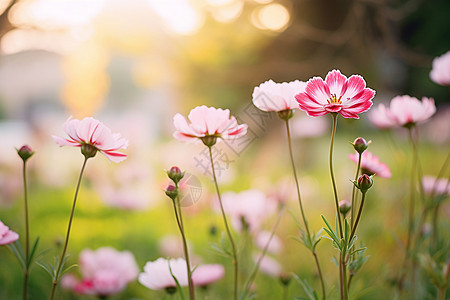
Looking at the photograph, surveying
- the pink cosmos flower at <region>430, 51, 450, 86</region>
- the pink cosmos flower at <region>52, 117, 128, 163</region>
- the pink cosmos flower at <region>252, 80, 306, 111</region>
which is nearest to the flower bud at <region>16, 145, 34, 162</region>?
the pink cosmos flower at <region>52, 117, 128, 163</region>

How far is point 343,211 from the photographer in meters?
0.52

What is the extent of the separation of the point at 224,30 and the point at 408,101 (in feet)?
6.35

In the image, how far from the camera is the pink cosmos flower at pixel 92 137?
0.46 meters

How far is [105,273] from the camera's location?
0.74m

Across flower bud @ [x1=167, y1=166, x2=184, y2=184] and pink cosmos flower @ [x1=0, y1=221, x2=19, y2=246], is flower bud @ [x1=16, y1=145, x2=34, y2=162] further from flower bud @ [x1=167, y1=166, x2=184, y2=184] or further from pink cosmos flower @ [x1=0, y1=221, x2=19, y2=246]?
flower bud @ [x1=167, y1=166, x2=184, y2=184]

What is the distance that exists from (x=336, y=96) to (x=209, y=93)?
2934mm

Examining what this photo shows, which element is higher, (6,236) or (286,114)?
(286,114)

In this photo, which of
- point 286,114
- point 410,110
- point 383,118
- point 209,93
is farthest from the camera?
point 209,93

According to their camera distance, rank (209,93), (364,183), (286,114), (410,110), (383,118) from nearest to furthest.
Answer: (364,183), (286,114), (410,110), (383,118), (209,93)

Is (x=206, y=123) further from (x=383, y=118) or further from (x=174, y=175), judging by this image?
(x=383, y=118)

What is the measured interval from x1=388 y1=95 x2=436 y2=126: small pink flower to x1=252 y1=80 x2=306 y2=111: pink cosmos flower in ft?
0.79

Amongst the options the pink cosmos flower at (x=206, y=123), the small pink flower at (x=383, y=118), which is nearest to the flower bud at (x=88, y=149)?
the pink cosmos flower at (x=206, y=123)

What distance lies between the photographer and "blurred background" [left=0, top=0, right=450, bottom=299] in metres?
1.25

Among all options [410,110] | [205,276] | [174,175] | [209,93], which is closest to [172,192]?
[174,175]
